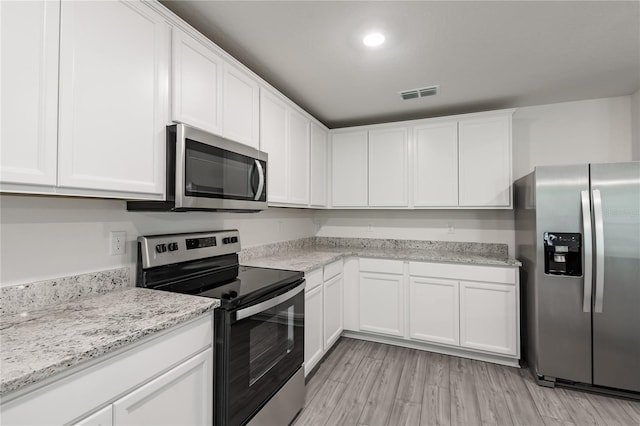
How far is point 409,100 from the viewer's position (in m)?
2.90

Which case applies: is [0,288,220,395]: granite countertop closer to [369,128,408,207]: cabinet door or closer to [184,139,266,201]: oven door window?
[184,139,266,201]: oven door window

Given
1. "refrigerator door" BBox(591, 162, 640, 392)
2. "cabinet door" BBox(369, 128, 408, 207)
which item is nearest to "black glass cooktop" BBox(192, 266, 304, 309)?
"cabinet door" BBox(369, 128, 408, 207)

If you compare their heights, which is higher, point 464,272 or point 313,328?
point 464,272

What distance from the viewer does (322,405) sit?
6.84 ft

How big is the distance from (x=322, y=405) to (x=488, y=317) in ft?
5.33

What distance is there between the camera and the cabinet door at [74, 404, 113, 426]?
89cm

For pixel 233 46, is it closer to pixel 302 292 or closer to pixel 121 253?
pixel 121 253

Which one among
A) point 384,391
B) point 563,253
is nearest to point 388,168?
point 563,253

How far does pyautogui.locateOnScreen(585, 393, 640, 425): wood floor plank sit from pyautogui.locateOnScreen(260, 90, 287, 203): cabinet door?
2.67 metres

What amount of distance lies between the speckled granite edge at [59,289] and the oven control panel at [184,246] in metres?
0.14

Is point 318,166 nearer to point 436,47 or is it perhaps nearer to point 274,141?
point 274,141

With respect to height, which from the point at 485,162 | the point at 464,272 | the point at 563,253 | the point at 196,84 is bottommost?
the point at 464,272

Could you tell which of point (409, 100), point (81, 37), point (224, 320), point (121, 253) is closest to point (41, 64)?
point (81, 37)

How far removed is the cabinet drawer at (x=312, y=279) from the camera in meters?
2.29
